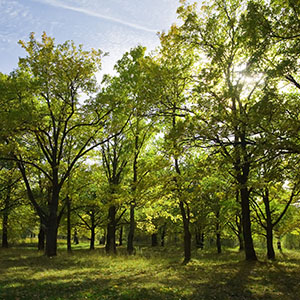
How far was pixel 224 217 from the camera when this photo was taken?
2294 cm

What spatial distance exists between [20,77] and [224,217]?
67.5ft

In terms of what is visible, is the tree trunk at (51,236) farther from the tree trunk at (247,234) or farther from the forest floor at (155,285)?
the tree trunk at (247,234)

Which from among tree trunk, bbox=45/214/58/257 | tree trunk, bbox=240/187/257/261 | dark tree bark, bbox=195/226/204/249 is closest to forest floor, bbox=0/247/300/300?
tree trunk, bbox=240/187/257/261

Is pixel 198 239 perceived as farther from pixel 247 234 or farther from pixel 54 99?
pixel 54 99

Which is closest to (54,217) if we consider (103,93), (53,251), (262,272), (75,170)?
(53,251)

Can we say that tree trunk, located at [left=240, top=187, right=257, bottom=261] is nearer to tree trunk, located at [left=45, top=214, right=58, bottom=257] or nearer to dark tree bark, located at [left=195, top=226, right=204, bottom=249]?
tree trunk, located at [left=45, top=214, right=58, bottom=257]

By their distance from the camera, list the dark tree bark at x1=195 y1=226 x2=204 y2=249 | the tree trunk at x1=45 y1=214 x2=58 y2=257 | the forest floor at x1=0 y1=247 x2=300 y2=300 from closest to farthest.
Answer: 1. the forest floor at x1=0 y1=247 x2=300 y2=300
2. the tree trunk at x1=45 y1=214 x2=58 y2=257
3. the dark tree bark at x1=195 y1=226 x2=204 y2=249

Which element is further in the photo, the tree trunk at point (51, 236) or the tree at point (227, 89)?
the tree trunk at point (51, 236)

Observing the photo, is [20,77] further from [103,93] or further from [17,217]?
[17,217]

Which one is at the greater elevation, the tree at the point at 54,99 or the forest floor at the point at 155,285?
the tree at the point at 54,99

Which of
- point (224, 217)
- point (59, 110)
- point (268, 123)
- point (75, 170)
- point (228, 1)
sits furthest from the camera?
point (224, 217)

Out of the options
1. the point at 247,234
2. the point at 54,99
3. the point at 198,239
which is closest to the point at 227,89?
the point at 247,234

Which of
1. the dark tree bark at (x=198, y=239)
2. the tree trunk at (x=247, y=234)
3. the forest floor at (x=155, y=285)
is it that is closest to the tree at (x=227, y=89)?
Answer: the tree trunk at (x=247, y=234)

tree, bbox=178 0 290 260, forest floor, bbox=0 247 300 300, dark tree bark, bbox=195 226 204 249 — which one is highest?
tree, bbox=178 0 290 260
